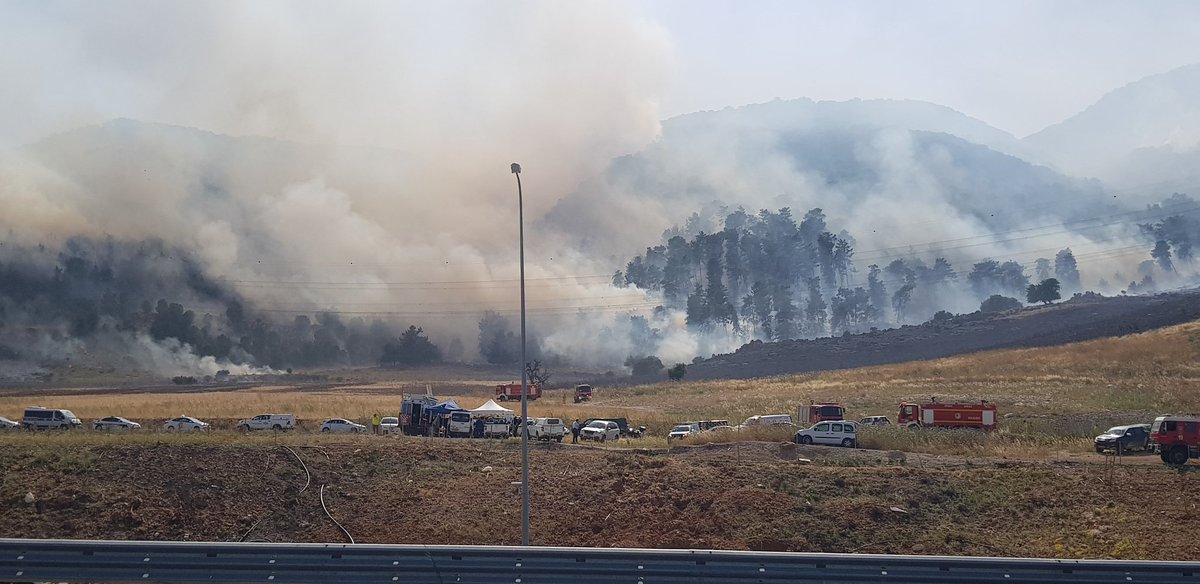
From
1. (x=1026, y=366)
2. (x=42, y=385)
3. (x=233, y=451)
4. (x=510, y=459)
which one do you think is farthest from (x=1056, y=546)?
(x=42, y=385)

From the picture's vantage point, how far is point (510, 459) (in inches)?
1528

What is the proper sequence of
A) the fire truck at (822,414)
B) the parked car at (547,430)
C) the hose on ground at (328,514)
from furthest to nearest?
the fire truck at (822,414)
the parked car at (547,430)
the hose on ground at (328,514)

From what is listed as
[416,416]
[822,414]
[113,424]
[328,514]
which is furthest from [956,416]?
[113,424]

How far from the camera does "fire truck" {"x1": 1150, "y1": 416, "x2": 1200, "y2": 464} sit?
39.0 metres

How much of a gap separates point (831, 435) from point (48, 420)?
4630 centimetres

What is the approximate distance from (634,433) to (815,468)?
76.6ft

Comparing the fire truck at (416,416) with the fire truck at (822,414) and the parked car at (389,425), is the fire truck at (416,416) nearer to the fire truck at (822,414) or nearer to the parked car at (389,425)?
the parked car at (389,425)

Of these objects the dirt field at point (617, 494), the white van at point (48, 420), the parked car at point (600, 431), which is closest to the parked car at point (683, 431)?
the parked car at point (600, 431)

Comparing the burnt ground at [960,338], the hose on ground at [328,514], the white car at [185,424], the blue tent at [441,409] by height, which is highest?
the burnt ground at [960,338]

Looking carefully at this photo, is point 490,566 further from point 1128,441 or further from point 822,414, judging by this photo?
point 822,414

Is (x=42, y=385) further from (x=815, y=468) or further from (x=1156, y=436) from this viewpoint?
(x=1156, y=436)

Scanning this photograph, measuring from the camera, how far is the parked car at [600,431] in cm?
5416

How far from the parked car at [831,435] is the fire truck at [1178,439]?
14.2 m

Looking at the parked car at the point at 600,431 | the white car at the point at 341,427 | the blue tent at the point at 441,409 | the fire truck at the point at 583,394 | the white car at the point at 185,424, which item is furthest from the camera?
the fire truck at the point at 583,394
